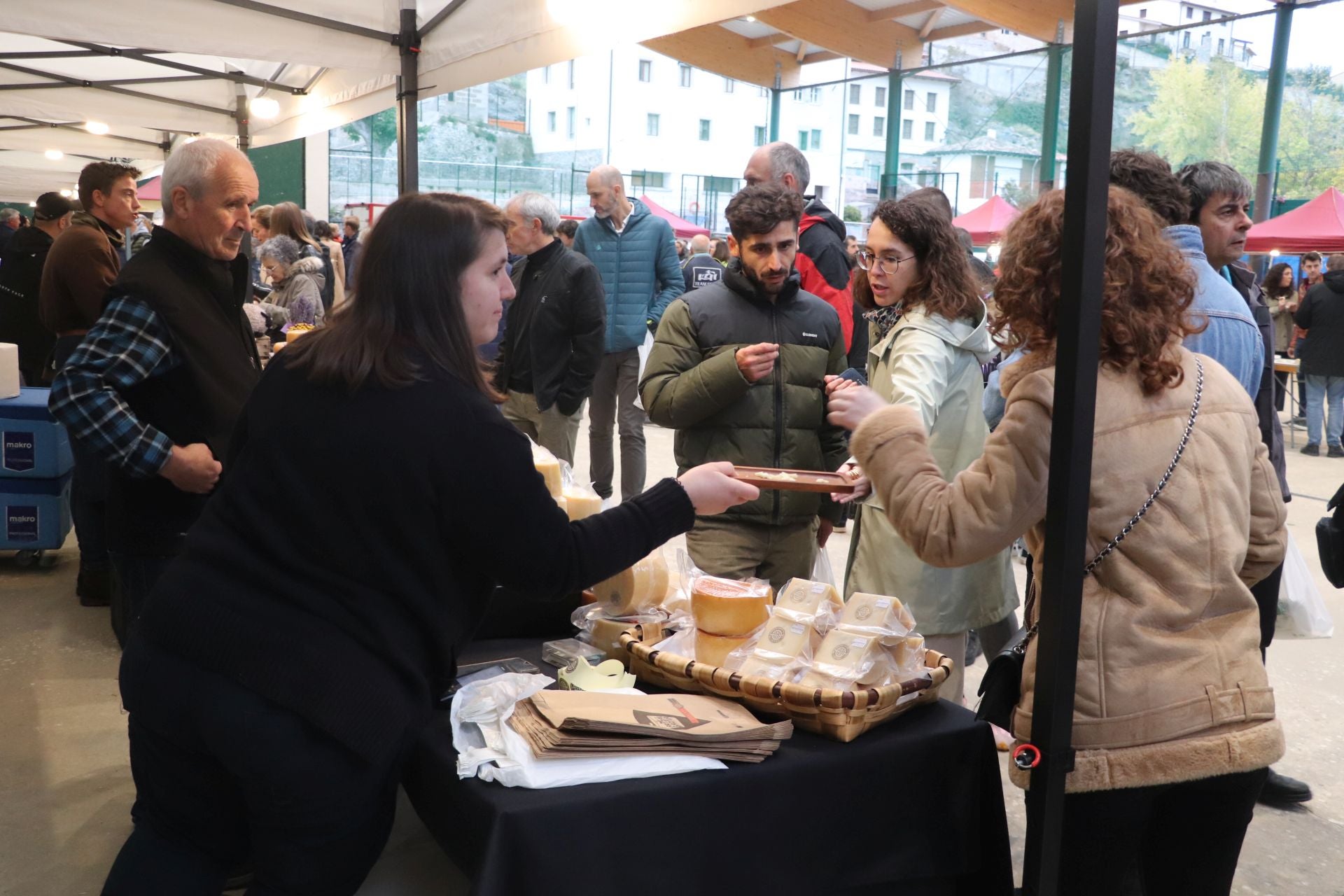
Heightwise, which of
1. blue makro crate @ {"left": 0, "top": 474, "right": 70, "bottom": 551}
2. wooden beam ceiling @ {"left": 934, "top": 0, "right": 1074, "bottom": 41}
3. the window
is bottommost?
blue makro crate @ {"left": 0, "top": 474, "right": 70, "bottom": 551}

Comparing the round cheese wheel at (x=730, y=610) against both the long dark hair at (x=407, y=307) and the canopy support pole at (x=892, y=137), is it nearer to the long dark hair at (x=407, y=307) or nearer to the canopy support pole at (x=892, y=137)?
the long dark hair at (x=407, y=307)

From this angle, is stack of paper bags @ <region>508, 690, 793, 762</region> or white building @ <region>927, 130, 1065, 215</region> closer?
stack of paper bags @ <region>508, 690, 793, 762</region>

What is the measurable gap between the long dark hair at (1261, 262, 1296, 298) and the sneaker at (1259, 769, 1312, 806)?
32.3 ft

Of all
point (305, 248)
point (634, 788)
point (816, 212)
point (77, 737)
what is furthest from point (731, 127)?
point (634, 788)

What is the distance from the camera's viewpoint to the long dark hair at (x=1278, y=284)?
1143cm

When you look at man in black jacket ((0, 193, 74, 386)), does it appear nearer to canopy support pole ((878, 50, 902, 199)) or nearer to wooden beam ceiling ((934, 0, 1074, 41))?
wooden beam ceiling ((934, 0, 1074, 41))

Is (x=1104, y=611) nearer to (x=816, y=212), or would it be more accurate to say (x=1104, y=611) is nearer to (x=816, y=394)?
(x=816, y=394)

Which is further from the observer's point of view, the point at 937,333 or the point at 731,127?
the point at 731,127

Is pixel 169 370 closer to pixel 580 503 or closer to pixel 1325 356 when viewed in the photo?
pixel 580 503

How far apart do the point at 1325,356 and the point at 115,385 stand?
32.2ft

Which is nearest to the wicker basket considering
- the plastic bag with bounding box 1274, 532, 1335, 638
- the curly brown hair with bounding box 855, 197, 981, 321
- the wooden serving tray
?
the wooden serving tray

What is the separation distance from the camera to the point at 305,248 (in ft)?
21.1

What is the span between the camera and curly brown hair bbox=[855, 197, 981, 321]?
2.58m

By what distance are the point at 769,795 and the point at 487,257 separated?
849 millimetres
